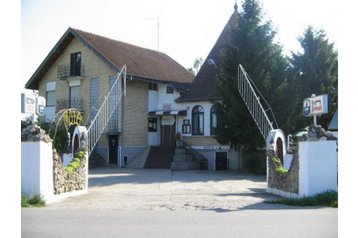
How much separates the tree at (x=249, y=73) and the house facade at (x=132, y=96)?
10.8 ft

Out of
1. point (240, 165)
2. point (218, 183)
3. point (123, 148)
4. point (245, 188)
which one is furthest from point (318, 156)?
point (123, 148)

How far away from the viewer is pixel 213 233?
25.3 ft

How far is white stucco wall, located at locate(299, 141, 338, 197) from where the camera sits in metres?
11.7

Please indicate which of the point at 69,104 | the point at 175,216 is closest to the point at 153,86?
the point at 69,104

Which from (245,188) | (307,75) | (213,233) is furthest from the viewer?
(307,75)

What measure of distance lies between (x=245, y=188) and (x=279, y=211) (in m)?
6.01

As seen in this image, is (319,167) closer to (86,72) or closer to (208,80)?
(208,80)

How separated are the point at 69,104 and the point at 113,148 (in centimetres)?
448

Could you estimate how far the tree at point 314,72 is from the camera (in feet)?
58.2

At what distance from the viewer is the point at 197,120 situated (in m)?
28.5

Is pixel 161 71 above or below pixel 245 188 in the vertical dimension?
above

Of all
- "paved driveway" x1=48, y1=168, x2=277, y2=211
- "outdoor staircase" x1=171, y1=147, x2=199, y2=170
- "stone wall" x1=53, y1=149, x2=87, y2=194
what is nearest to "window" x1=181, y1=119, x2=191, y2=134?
"outdoor staircase" x1=171, y1=147, x2=199, y2=170
